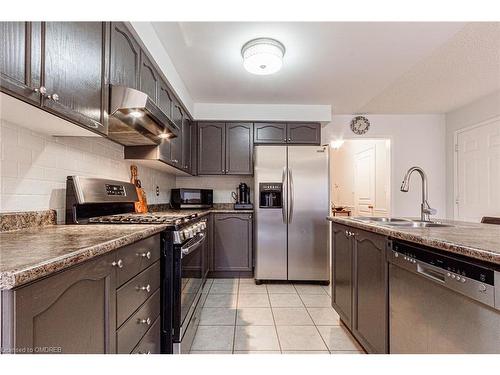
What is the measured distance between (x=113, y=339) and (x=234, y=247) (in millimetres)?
2559

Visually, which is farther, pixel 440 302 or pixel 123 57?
pixel 123 57

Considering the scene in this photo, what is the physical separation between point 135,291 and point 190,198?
7.89 ft

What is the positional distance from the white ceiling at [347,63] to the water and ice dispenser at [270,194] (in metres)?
1.13

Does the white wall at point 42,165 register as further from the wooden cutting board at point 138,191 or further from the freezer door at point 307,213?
the freezer door at point 307,213

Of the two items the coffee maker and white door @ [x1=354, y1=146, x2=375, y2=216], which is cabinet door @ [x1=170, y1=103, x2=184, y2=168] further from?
white door @ [x1=354, y1=146, x2=375, y2=216]

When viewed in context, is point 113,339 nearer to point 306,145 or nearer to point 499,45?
point 306,145

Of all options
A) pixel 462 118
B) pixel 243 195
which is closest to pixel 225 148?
pixel 243 195

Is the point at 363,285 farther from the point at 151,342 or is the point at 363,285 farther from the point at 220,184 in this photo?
the point at 220,184

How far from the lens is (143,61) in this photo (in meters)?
1.90

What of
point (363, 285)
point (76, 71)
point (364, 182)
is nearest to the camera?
point (76, 71)

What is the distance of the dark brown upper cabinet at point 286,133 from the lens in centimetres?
366

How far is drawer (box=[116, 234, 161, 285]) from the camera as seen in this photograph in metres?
1.05

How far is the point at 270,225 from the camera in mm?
3352
